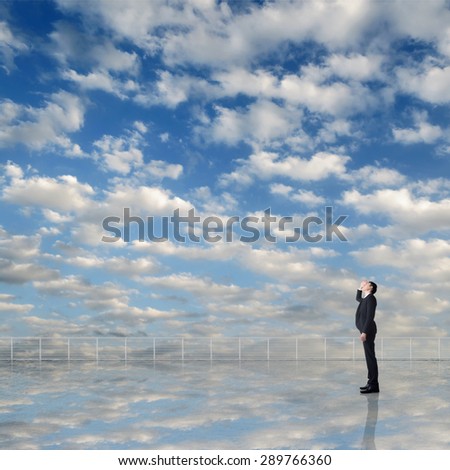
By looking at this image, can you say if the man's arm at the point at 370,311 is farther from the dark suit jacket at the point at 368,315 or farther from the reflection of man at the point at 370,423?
the reflection of man at the point at 370,423

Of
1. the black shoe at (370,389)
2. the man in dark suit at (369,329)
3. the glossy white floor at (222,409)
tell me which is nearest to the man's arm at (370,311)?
the man in dark suit at (369,329)

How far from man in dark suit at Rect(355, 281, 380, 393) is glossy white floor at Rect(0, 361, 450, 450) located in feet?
0.87

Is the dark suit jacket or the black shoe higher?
the dark suit jacket

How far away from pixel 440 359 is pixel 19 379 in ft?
32.5

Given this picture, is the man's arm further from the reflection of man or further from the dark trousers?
the reflection of man

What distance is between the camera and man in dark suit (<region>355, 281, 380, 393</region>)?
328 inches

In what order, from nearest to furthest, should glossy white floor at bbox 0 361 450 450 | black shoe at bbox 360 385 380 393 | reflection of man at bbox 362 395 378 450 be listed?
reflection of man at bbox 362 395 378 450
glossy white floor at bbox 0 361 450 450
black shoe at bbox 360 385 380 393

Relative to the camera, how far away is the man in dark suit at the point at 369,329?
8344 millimetres

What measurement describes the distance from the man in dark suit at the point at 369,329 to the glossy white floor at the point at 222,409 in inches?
10.5

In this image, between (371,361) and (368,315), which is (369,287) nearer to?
(368,315)

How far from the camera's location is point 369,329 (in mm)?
8383

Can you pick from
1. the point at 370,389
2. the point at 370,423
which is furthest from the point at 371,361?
the point at 370,423

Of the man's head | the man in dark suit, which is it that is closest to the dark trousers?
the man in dark suit
